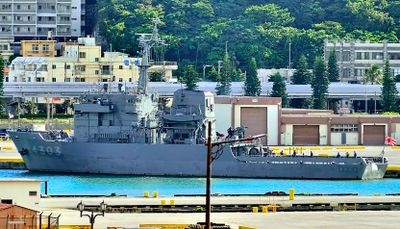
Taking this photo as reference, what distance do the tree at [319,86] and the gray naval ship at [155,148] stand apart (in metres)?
23.5

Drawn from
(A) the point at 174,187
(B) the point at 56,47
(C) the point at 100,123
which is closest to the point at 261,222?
(A) the point at 174,187

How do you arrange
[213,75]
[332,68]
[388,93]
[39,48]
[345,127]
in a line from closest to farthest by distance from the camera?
1. [345,127]
2. [388,93]
3. [332,68]
4. [213,75]
5. [39,48]

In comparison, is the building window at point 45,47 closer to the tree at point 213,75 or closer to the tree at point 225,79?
the tree at point 213,75

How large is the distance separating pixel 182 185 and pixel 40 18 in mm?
58528

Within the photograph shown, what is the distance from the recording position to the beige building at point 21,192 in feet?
200

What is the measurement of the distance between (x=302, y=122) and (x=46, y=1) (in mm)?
43133

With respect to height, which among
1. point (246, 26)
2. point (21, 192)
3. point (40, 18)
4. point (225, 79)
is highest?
point (40, 18)

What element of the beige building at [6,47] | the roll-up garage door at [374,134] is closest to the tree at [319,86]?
the roll-up garage door at [374,134]

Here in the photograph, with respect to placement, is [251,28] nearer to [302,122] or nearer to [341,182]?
[302,122]

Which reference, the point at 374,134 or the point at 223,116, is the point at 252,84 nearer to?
the point at 374,134

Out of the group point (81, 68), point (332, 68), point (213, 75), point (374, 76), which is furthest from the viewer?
point (213, 75)

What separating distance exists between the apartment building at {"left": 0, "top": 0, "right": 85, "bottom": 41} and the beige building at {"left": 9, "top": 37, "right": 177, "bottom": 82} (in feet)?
41.3

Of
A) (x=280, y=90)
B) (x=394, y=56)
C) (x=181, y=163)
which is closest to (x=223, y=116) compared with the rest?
(x=181, y=163)

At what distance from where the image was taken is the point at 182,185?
3334 inches
